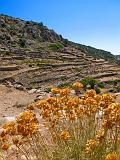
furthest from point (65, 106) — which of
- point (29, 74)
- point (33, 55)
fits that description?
point (33, 55)

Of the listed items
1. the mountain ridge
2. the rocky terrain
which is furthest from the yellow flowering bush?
the mountain ridge

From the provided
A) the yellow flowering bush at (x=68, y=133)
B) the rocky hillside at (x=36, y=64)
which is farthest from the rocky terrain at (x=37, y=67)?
the yellow flowering bush at (x=68, y=133)

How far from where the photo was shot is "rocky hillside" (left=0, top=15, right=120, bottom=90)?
4725 centimetres

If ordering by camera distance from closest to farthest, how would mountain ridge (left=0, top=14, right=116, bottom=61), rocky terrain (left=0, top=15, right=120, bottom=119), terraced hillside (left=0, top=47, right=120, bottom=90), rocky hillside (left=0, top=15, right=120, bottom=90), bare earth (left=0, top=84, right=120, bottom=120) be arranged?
bare earth (left=0, top=84, right=120, bottom=120)
rocky terrain (left=0, top=15, right=120, bottom=119)
terraced hillside (left=0, top=47, right=120, bottom=90)
rocky hillside (left=0, top=15, right=120, bottom=90)
mountain ridge (left=0, top=14, right=116, bottom=61)

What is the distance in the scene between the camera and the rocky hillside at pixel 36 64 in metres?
47.2

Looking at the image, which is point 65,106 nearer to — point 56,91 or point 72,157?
point 56,91

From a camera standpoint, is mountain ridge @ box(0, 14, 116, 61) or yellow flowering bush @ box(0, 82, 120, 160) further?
mountain ridge @ box(0, 14, 116, 61)

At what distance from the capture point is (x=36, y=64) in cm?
5675

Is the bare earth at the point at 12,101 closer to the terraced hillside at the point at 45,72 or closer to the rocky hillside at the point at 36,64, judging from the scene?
the rocky hillside at the point at 36,64

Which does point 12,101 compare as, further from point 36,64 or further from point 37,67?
point 36,64

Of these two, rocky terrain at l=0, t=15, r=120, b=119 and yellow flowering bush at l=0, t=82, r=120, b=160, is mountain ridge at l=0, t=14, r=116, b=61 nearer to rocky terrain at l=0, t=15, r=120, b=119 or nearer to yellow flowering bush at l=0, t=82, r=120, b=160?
rocky terrain at l=0, t=15, r=120, b=119

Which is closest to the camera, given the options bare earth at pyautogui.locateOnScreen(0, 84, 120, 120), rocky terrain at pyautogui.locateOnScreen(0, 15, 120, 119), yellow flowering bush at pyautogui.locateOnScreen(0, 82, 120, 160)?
yellow flowering bush at pyautogui.locateOnScreen(0, 82, 120, 160)

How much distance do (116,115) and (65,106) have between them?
166 cm

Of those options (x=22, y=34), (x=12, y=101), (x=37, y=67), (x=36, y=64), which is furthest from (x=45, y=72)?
(x=22, y=34)
